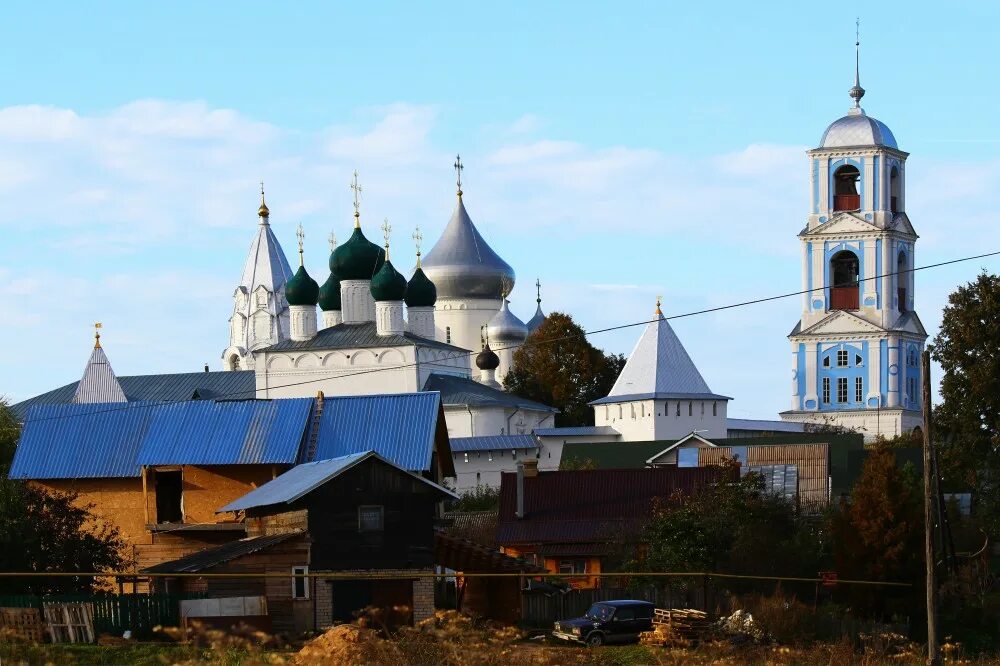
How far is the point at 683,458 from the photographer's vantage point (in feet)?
151

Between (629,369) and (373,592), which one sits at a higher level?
(629,369)

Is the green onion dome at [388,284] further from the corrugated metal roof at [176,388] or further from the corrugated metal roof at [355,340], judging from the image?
the corrugated metal roof at [176,388]

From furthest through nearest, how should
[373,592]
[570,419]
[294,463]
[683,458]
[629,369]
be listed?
[570,419] → [629,369] → [683,458] → [294,463] → [373,592]

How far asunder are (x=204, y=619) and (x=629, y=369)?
1694 inches

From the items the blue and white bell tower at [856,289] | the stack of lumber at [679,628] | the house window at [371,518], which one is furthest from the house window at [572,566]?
the blue and white bell tower at [856,289]

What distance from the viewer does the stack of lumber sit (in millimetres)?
20750

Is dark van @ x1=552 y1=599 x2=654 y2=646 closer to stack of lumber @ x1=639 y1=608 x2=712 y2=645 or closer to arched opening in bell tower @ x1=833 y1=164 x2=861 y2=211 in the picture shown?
stack of lumber @ x1=639 y1=608 x2=712 y2=645

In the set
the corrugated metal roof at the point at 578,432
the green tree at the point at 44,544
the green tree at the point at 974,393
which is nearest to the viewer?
the green tree at the point at 44,544

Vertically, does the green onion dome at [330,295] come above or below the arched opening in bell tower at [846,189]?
below

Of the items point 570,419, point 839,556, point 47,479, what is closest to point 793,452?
point 839,556

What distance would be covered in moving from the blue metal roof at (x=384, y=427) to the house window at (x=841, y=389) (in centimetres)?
4149

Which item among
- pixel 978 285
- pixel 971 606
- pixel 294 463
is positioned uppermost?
pixel 978 285

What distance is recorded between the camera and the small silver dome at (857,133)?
6925 cm

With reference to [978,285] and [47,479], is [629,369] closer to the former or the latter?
[978,285]
